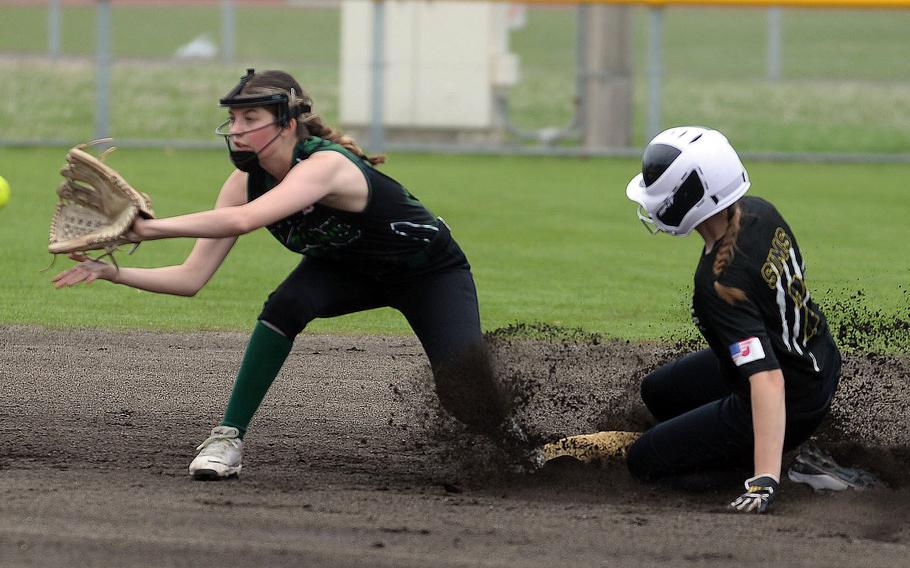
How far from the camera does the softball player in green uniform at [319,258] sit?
5062mm

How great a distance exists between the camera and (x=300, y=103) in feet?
17.0

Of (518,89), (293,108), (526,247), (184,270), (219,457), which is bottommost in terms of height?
(526,247)

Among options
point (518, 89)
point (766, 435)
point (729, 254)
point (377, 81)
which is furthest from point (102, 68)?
point (766, 435)

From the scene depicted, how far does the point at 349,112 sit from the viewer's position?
739 inches

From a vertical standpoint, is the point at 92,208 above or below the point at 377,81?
above

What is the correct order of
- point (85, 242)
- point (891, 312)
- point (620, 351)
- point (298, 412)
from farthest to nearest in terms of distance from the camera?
point (891, 312), point (620, 351), point (298, 412), point (85, 242)

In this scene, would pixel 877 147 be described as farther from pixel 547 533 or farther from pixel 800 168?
pixel 547 533

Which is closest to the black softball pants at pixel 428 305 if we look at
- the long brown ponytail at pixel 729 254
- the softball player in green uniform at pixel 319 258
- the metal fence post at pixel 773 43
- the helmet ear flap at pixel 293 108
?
the softball player in green uniform at pixel 319 258

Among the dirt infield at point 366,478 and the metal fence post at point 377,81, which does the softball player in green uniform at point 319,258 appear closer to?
the dirt infield at point 366,478

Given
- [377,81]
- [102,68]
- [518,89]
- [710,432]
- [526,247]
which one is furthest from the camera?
[518,89]

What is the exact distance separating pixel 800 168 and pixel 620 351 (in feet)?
36.0

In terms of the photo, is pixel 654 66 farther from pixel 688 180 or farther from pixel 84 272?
pixel 84 272

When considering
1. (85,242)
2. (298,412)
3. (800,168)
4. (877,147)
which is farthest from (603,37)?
(85,242)

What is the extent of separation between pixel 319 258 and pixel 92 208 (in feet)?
2.81
